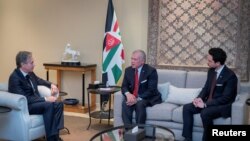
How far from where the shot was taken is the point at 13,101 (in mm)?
3523

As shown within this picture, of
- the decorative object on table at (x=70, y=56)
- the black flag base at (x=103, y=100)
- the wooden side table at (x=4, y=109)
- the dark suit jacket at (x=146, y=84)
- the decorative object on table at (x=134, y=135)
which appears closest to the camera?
the decorative object on table at (x=134, y=135)

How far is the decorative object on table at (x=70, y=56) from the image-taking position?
5.59m

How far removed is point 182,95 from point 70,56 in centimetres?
233

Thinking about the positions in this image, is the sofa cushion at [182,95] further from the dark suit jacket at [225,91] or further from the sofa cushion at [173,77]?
the dark suit jacket at [225,91]

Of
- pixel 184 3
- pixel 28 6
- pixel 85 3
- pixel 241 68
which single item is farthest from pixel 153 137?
pixel 28 6

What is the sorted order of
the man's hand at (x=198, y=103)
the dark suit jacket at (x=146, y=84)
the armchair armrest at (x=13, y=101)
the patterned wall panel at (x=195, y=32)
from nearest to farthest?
the armchair armrest at (x=13, y=101) < the man's hand at (x=198, y=103) < the dark suit jacket at (x=146, y=84) < the patterned wall panel at (x=195, y=32)

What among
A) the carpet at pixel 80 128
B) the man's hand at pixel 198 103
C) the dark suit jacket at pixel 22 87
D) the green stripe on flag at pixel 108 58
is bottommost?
the carpet at pixel 80 128

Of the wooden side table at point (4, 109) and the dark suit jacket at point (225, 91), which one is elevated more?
the dark suit jacket at point (225, 91)

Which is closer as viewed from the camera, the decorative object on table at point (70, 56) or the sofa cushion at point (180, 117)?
the sofa cushion at point (180, 117)

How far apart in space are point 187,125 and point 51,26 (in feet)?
11.5

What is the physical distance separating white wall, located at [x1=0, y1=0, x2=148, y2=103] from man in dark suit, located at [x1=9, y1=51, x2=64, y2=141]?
6.68ft

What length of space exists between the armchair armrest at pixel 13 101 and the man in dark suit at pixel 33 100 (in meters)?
0.15

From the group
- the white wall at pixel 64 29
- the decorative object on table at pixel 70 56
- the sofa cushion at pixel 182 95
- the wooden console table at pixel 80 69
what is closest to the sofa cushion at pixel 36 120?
the sofa cushion at pixel 182 95

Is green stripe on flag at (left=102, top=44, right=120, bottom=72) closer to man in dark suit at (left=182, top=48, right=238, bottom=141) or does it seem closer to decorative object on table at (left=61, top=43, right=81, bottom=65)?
decorative object on table at (left=61, top=43, right=81, bottom=65)
